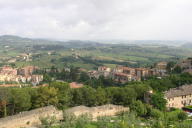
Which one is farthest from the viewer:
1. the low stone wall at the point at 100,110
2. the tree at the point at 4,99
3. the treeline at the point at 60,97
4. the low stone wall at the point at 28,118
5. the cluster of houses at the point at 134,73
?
the cluster of houses at the point at 134,73

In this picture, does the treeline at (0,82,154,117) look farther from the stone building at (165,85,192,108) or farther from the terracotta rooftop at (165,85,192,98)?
the stone building at (165,85,192,108)

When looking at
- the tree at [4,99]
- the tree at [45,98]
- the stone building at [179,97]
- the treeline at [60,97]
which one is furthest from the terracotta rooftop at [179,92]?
the tree at [4,99]

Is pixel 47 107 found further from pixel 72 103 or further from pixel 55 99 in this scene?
pixel 72 103

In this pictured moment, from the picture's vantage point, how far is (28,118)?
26109 mm

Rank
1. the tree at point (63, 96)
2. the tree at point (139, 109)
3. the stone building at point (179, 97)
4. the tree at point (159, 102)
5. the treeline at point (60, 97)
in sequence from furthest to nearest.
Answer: the stone building at point (179, 97), the tree at point (63, 96), the tree at point (159, 102), the treeline at point (60, 97), the tree at point (139, 109)

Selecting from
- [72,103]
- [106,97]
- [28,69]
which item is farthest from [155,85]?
[28,69]

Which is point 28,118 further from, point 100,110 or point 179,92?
point 179,92

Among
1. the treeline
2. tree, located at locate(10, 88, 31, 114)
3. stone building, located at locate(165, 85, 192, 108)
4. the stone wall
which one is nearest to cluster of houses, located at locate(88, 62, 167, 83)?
stone building, located at locate(165, 85, 192, 108)

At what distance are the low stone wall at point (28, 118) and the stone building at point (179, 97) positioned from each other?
1817 centimetres

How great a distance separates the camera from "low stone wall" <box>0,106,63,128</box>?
80.3 ft

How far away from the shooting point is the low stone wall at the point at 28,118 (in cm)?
2449

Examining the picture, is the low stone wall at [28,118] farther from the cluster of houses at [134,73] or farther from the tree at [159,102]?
the cluster of houses at [134,73]

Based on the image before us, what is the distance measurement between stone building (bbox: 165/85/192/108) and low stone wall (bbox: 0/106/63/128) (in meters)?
18.2

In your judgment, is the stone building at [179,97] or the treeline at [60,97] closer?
the treeline at [60,97]
